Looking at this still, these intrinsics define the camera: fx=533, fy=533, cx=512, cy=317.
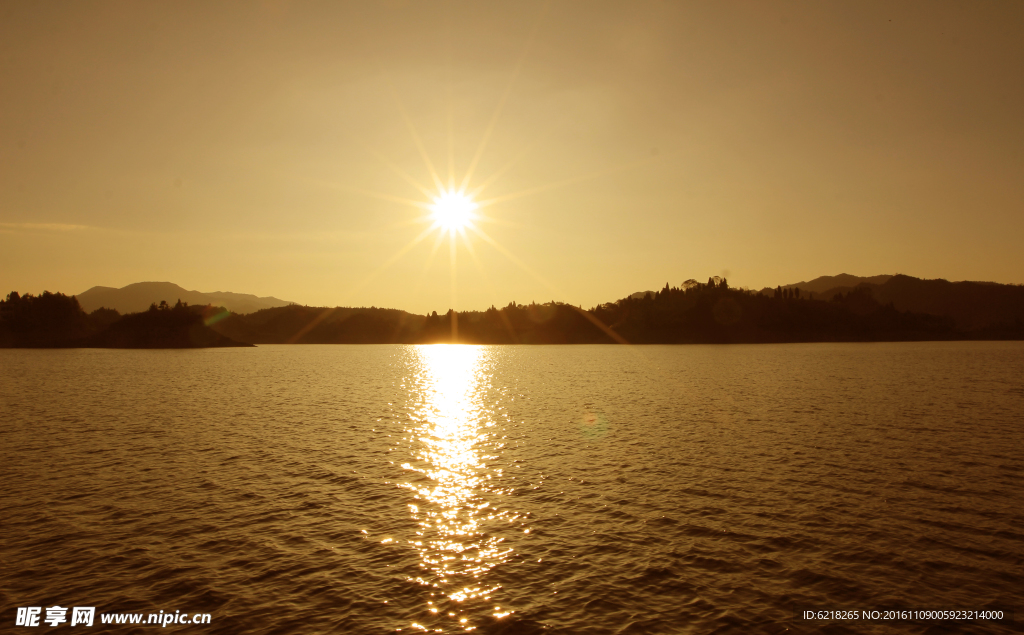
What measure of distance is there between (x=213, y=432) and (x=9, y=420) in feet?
78.6

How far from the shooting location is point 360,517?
86.5 feet

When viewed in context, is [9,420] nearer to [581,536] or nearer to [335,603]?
[335,603]

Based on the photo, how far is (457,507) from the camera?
28281 mm

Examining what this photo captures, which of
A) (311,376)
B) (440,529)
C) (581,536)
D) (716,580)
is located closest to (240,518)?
(440,529)

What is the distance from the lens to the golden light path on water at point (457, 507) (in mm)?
19547

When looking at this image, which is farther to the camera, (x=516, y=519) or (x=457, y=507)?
(x=457, y=507)

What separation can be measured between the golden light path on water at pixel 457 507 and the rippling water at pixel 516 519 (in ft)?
0.54

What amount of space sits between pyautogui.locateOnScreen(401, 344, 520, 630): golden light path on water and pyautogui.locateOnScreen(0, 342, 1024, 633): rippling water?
0.54 ft

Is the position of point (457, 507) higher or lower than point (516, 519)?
lower

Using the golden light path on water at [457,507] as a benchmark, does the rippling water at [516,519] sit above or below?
above

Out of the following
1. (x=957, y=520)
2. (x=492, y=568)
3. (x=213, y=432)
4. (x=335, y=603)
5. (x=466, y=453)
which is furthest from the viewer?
(x=213, y=432)

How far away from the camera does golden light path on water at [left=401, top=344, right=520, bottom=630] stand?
19.5 meters

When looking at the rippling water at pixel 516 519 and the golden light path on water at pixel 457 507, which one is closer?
the rippling water at pixel 516 519

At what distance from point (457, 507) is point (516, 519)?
12.7 ft
